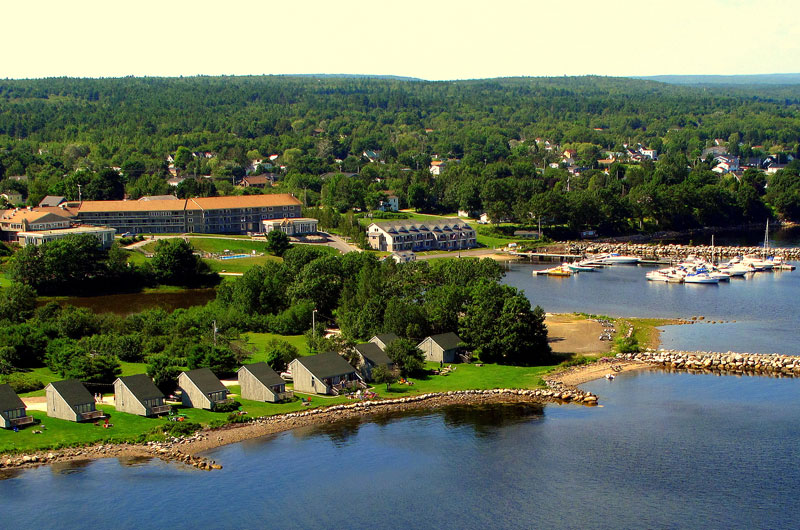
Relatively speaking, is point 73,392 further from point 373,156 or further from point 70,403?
point 373,156

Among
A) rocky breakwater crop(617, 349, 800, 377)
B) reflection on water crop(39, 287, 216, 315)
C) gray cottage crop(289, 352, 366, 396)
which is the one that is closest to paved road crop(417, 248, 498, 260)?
reflection on water crop(39, 287, 216, 315)

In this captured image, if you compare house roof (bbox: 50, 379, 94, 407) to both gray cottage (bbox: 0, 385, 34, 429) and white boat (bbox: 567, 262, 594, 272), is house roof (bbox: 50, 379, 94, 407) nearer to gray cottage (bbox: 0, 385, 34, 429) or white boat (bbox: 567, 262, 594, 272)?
gray cottage (bbox: 0, 385, 34, 429)

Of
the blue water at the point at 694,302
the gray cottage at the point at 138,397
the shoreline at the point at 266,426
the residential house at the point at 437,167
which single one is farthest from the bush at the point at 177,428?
the residential house at the point at 437,167

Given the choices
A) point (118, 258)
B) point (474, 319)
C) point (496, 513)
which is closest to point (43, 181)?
point (118, 258)

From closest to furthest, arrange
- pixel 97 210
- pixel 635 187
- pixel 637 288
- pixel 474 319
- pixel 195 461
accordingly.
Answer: pixel 195 461 < pixel 474 319 < pixel 637 288 < pixel 97 210 < pixel 635 187

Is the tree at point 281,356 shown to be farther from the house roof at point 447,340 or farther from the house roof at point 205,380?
the house roof at point 447,340

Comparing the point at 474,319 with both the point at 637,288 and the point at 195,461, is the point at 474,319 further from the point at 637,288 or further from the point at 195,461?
the point at 637,288
